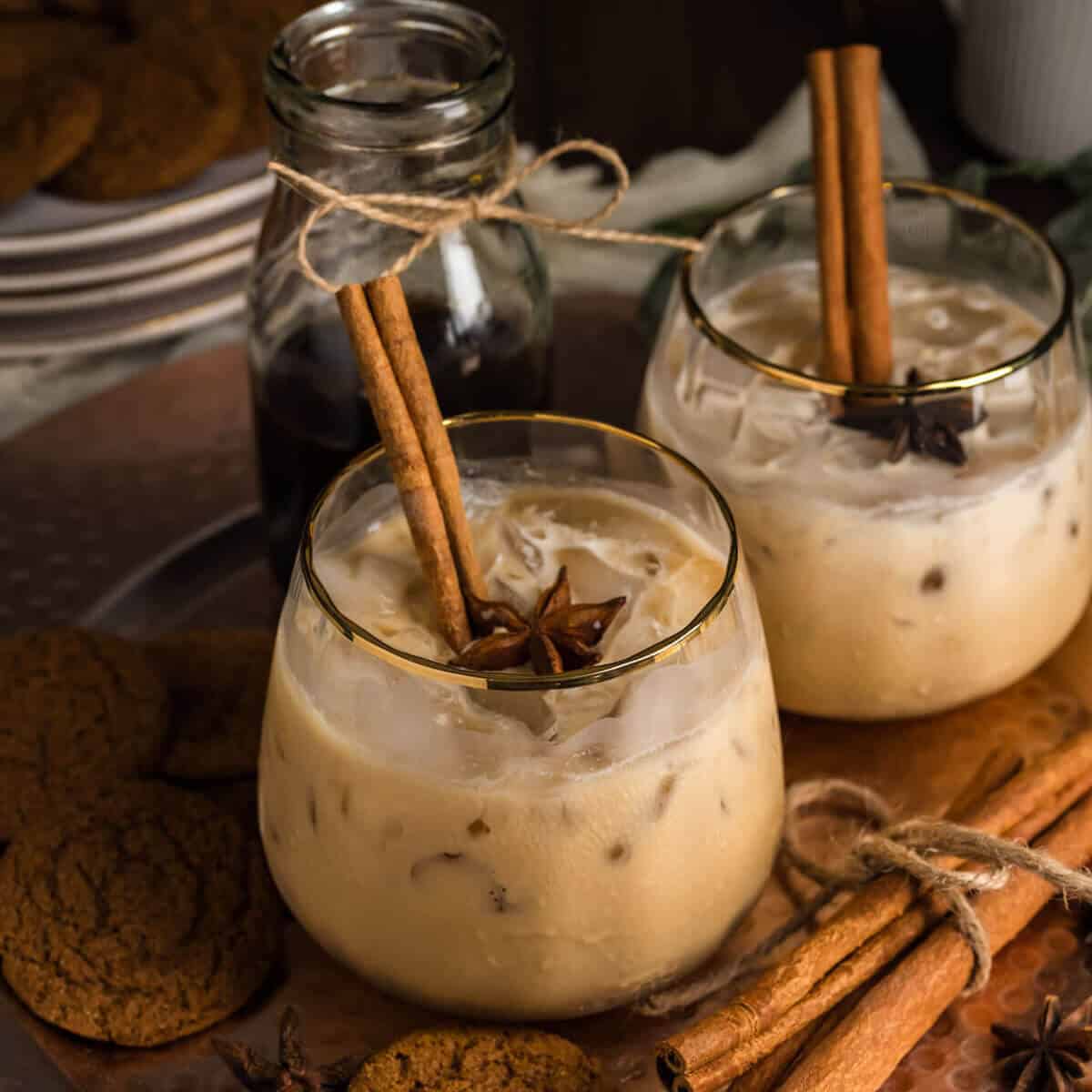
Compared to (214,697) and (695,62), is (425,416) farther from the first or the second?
(695,62)

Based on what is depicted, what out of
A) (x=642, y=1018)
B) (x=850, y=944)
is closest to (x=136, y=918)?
(x=642, y=1018)

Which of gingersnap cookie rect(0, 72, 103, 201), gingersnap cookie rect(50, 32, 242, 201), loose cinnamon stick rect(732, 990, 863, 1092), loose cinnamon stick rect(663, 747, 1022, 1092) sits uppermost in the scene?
gingersnap cookie rect(0, 72, 103, 201)

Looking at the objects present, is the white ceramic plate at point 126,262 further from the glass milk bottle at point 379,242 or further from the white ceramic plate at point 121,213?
the glass milk bottle at point 379,242

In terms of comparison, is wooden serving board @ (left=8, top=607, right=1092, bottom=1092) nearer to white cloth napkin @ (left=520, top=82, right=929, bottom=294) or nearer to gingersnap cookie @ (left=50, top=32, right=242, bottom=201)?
white cloth napkin @ (left=520, top=82, right=929, bottom=294)

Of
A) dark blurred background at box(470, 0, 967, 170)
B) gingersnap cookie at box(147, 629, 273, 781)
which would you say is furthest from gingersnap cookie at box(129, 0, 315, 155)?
gingersnap cookie at box(147, 629, 273, 781)

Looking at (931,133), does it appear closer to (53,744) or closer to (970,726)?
(970,726)
